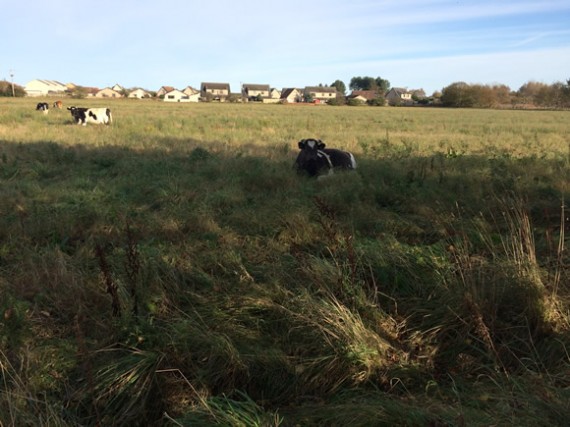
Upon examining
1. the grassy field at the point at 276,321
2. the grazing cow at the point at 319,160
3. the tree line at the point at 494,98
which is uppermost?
the tree line at the point at 494,98

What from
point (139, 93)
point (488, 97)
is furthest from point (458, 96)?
point (139, 93)

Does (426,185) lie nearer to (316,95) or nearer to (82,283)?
(82,283)

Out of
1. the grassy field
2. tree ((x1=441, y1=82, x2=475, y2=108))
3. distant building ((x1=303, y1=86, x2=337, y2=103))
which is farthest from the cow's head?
distant building ((x1=303, y1=86, x2=337, y2=103))

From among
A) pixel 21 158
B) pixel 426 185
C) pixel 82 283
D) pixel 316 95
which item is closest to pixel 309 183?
pixel 426 185

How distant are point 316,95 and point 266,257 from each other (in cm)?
14578

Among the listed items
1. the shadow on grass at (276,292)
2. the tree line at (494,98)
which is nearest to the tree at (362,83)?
the tree line at (494,98)

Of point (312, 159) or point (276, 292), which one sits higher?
point (312, 159)

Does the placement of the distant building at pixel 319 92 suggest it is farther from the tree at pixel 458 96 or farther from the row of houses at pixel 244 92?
the tree at pixel 458 96

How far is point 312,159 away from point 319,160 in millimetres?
148

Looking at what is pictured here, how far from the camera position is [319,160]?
8859 millimetres

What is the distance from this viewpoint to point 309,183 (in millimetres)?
7625

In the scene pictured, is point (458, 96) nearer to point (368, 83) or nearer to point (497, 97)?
point (497, 97)

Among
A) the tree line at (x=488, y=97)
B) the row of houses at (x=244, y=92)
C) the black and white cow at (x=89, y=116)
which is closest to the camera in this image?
the black and white cow at (x=89, y=116)

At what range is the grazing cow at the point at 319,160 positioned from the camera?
8.65 m
